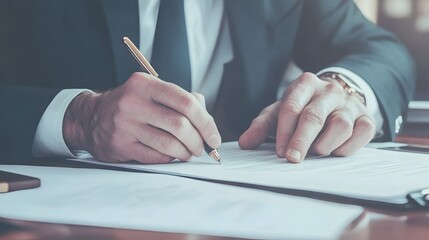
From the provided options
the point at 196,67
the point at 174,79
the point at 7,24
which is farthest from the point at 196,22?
the point at 7,24

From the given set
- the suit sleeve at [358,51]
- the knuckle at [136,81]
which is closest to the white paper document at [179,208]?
the knuckle at [136,81]

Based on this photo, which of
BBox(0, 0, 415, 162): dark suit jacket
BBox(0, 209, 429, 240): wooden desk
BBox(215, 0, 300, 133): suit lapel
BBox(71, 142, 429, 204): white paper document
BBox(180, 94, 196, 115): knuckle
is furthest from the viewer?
BBox(215, 0, 300, 133): suit lapel

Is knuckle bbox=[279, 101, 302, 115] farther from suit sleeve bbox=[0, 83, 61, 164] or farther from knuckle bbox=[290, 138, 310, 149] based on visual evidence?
suit sleeve bbox=[0, 83, 61, 164]

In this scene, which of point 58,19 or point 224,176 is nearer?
point 224,176

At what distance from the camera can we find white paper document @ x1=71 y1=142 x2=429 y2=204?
0.49 metres

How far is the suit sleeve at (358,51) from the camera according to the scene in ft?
3.21

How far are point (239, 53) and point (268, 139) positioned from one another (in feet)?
0.95

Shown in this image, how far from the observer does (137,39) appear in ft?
3.08

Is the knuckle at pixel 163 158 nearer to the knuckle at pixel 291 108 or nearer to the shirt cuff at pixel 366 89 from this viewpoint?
the knuckle at pixel 291 108

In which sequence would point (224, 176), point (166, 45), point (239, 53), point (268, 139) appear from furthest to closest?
point (239, 53) < point (166, 45) < point (268, 139) < point (224, 176)

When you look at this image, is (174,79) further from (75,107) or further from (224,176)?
(224,176)

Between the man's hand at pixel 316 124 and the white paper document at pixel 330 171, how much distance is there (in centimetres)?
2

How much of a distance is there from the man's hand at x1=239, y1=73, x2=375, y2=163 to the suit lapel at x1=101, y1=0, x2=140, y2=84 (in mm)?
272

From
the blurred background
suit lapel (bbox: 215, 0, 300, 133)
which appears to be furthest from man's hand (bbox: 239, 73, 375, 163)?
the blurred background
